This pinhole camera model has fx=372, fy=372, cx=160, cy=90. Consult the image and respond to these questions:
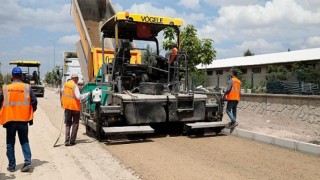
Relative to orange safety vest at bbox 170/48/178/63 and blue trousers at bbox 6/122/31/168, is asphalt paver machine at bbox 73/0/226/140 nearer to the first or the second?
orange safety vest at bbox 170/48/178/63

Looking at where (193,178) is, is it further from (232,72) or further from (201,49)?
(201,49)

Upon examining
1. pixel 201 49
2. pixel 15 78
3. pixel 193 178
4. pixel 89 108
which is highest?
pixel 201 49

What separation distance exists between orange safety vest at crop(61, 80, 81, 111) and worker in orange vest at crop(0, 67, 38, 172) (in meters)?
2.09

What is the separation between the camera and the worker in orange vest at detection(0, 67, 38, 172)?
5680mm

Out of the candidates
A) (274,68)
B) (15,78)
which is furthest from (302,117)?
(274,68)

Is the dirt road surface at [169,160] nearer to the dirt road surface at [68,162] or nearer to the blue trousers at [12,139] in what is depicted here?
the dirt road surface at [68,162]

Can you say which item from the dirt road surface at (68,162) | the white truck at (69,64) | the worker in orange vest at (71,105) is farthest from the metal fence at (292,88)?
the white truck at (69,64)

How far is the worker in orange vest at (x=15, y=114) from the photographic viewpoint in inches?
224

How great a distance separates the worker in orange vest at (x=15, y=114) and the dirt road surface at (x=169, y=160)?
10.0 inches

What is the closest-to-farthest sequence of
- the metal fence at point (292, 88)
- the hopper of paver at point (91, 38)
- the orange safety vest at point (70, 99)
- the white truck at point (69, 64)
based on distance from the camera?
the orange safety vest at point (70, 99) → the hopper of paver at point (91, 38) → the metal fence at point (292, 88) → the white truck at point (69, 64)

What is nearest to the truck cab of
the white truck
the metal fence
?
the white truck

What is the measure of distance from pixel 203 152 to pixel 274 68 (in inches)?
899

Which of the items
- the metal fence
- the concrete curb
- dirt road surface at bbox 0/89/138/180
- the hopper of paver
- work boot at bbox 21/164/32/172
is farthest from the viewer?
the metal fence

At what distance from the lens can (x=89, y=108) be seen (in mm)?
9125
